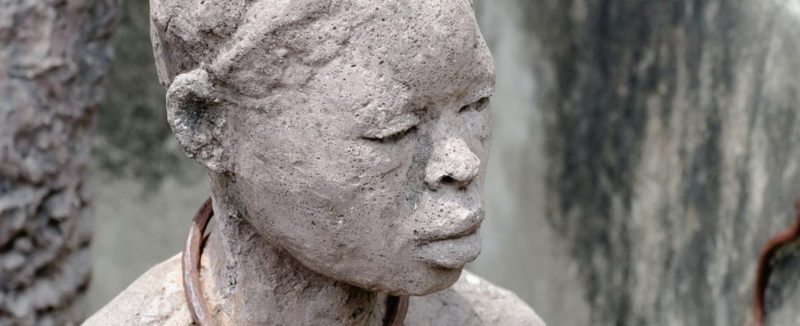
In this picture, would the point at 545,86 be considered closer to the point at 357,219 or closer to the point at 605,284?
the point at 605,284

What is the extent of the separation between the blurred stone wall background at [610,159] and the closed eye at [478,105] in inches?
38.5

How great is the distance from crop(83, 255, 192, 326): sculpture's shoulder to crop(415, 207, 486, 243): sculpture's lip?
15.0 inches

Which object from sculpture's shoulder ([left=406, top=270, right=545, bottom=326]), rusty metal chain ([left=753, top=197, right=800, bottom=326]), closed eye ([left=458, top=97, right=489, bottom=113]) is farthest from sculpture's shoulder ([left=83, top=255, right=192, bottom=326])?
rusty metal chain ([left=753, top=197, right=800, bottom=326])

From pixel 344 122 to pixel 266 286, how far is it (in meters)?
0.30

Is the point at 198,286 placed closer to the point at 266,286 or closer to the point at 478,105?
the point at 266,286

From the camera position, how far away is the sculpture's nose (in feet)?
3.76

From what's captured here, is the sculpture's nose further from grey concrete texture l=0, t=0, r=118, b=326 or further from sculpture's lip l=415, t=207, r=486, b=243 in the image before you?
grey concrete texture l=0, t=0, r=118, b=326

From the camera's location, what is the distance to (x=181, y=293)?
4.58 feet

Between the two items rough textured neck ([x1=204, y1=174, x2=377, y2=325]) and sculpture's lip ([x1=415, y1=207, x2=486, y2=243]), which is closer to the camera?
sculpture's lip ([x1=415, y1=207, x2=486, y2=243])

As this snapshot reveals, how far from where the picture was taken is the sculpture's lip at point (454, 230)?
1.17 meters

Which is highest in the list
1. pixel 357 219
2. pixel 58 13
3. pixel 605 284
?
pixel 605 284

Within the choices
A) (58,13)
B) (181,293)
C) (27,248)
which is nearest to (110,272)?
(27,248)

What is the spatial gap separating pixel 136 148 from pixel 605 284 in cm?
146

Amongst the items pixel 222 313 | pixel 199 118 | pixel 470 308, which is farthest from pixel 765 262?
pixel 199 118
